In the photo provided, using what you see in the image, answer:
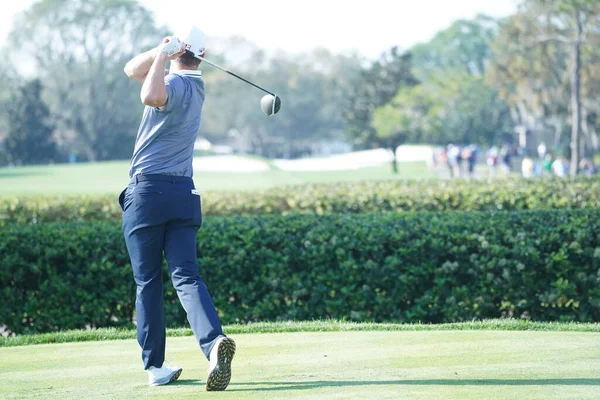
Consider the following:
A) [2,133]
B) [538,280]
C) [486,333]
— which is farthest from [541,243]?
[2,133]

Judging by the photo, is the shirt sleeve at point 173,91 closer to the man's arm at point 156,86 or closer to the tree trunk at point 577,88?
the man's arm at point 156,86

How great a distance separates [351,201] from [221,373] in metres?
9.61

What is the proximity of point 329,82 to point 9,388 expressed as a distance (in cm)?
10766

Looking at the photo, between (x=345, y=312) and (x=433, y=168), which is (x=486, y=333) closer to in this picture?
(x=345, y=312)

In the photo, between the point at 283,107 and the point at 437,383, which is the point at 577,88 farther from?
the point at 283,107

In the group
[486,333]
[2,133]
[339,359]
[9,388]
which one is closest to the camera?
[9,388]

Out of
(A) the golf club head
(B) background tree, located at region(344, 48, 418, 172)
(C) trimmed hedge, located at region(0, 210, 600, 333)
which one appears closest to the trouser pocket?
(A) the golf club head

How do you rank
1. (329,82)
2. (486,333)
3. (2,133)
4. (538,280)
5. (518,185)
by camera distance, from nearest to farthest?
1. (486,333)
2. (538,280)
3. (518,185)
4. (2,133)
5. (329,82)

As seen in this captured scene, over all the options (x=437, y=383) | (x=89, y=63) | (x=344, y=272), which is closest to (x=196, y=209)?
(x=437, y=383)

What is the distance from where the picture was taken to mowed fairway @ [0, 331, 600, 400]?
4.46m

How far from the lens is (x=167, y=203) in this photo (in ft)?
16.0

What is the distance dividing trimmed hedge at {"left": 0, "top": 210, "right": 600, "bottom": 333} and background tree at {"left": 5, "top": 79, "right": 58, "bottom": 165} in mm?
72729

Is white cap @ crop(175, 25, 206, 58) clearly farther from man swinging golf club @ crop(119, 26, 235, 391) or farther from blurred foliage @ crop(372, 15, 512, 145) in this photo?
blurred foliage @ crop(372, 15, 512, 145)

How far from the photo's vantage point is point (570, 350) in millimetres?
5418
